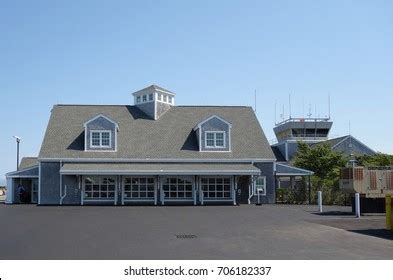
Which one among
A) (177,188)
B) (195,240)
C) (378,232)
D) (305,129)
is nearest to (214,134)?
(177,188)

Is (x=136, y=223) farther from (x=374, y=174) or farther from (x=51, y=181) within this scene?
(x=51, y=181)

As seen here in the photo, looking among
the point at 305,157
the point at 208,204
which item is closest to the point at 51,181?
the point at 208,204

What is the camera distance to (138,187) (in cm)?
3797

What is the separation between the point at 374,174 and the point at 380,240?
38.7ft

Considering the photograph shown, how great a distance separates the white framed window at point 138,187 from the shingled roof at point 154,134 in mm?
1644

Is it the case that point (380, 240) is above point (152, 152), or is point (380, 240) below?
below

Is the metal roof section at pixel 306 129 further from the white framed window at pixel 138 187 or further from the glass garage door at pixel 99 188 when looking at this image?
the glass garage door at pixel 99 188

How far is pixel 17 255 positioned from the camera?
441 inches

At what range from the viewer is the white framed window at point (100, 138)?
126 ft

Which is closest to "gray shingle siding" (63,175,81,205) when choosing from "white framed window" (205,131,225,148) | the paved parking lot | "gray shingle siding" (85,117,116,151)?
"gray shingle siding" (85,117,116,151)

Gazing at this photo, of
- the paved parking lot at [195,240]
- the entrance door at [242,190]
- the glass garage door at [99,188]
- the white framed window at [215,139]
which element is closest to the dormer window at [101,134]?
the glass garage door at [99,188]

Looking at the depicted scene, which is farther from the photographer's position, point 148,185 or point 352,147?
point 352,147

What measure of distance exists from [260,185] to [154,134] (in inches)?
363

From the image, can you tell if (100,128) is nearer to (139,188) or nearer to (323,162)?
(139,188)
